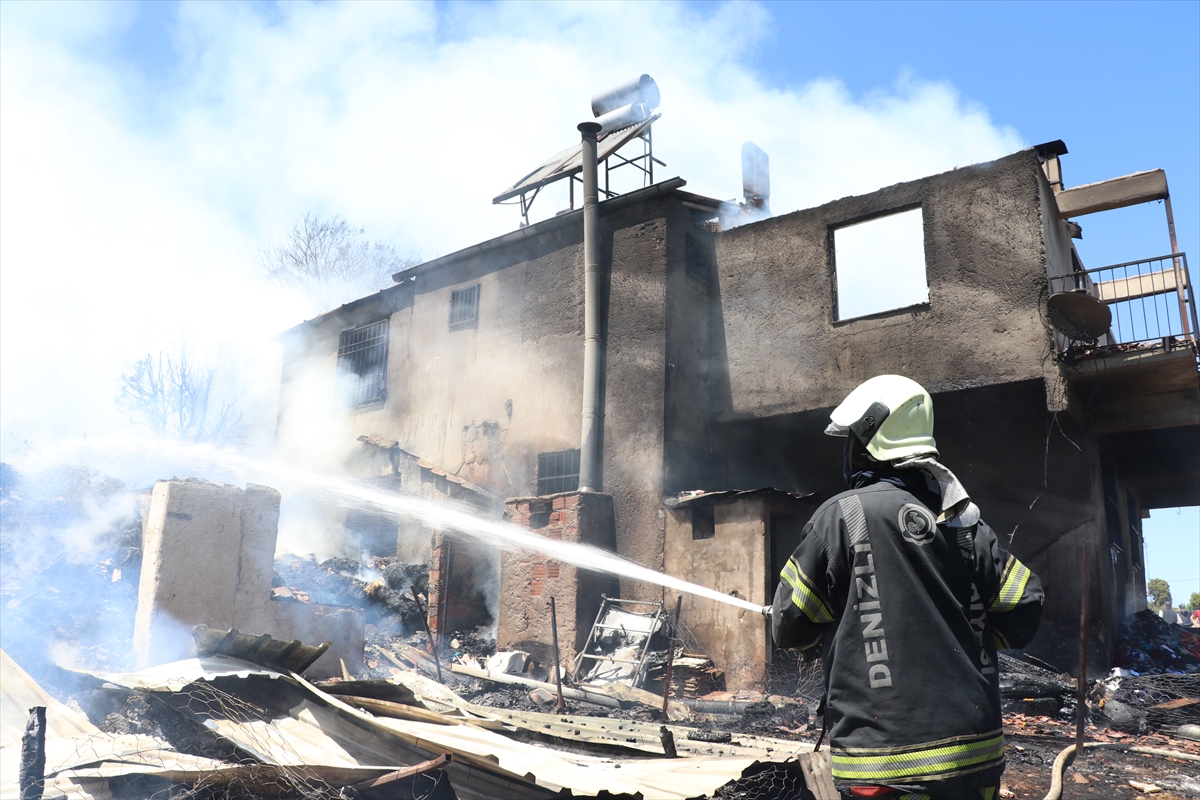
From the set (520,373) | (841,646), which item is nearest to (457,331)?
(520,373)

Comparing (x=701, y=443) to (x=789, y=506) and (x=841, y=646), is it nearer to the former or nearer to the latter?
(x=789, y=506)

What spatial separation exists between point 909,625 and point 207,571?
6.11 meters

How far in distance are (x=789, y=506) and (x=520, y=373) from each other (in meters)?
5.58

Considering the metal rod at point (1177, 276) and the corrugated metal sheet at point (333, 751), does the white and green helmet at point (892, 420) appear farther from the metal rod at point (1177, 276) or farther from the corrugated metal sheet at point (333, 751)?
the metal rod at point (1177, 276)

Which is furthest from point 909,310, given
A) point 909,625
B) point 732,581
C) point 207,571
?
point 909,625

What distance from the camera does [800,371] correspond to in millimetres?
12102

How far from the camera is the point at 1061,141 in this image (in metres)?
10.7

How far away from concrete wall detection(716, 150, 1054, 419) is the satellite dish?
254 mm

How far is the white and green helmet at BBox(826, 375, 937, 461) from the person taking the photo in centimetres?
270

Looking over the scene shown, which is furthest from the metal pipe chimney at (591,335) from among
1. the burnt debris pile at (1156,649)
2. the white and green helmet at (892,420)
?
the white and green helmet at (892,420)

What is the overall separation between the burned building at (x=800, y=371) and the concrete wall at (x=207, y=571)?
463 cm

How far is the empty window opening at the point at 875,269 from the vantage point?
11.5 meters

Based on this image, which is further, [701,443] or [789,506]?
[701,443]

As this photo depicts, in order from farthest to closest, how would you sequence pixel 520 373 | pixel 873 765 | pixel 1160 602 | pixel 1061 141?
pixel 1160 602 < pixel 520 373 < pixel 1061 141 < pixel 873 765
